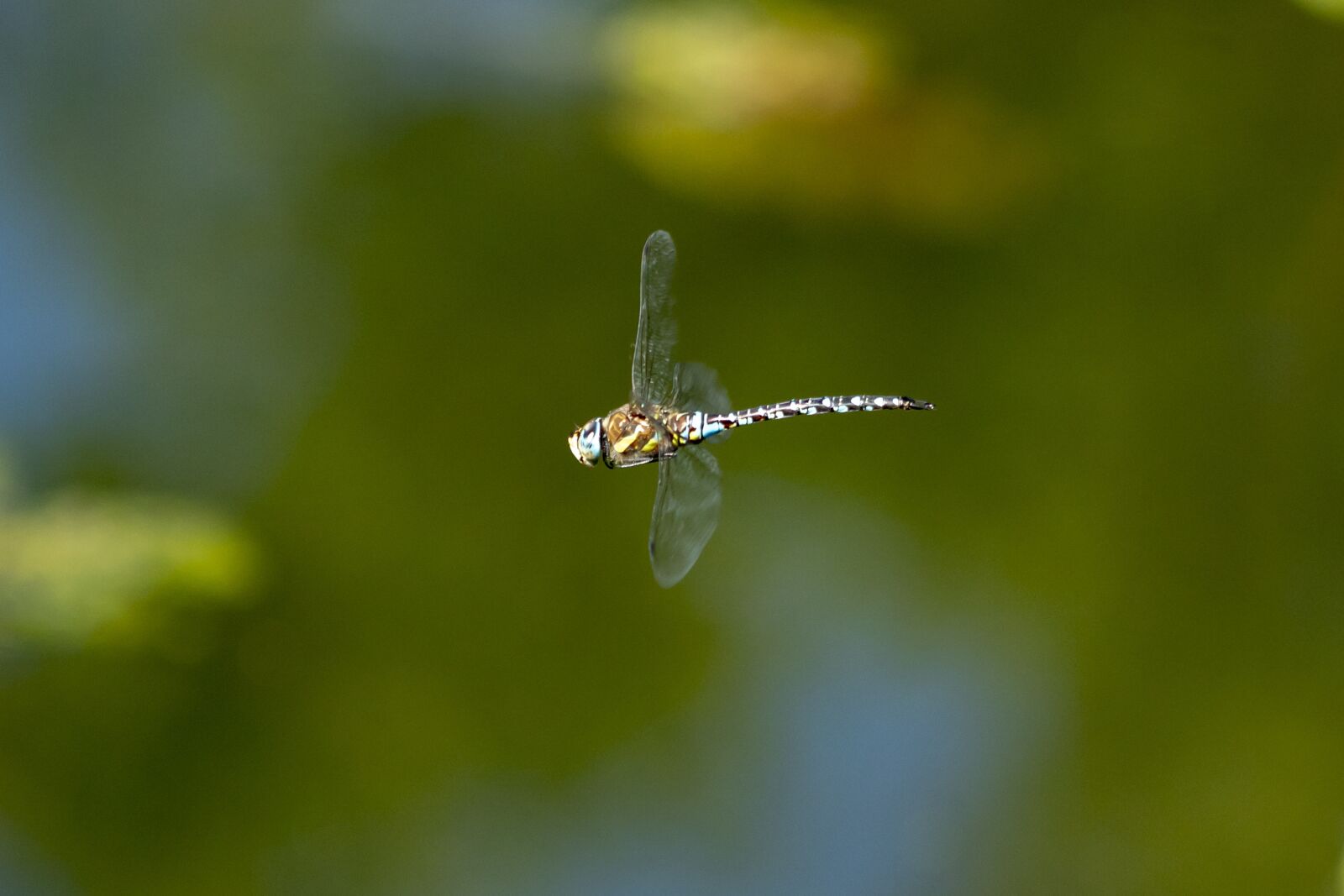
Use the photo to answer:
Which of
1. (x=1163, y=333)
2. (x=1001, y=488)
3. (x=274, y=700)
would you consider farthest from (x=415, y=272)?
(x=1163, y=333)

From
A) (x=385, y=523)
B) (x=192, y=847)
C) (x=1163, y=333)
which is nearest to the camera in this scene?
(x=192, y=847)

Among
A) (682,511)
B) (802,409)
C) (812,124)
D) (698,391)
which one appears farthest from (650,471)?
(812,124)

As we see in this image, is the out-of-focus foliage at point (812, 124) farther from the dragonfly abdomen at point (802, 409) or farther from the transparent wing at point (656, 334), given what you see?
the transparent wing at point (656, 334)

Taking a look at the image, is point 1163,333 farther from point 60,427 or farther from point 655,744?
point 60,427

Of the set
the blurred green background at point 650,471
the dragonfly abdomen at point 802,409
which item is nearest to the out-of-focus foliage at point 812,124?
the blurred green background at point 650,471

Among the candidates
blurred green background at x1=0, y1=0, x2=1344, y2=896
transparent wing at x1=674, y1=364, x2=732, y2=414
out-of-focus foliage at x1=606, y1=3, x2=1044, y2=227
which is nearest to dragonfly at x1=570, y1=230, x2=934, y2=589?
transparent wing at x1=674, y1=364, x2=732, y2=414

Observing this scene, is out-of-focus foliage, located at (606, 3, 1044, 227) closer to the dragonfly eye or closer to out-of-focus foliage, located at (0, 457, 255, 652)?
the dragonfly eye
